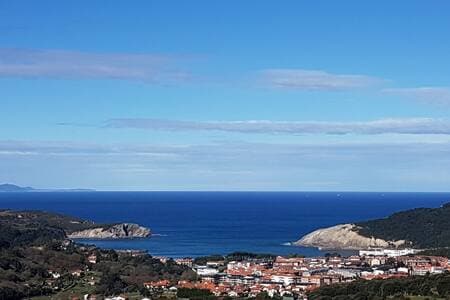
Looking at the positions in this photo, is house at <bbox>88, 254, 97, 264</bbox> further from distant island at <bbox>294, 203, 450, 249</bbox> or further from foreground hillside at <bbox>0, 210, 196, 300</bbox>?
distant island at <bbox>294, 203, 450, 249</bbox>

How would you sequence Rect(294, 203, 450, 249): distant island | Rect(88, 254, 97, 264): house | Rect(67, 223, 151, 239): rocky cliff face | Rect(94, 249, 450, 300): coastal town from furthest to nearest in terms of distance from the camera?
Rect(67, 223, 151, 239): rocky cliff face → Rect(294, 203, 450, 249): distant island → Rect(88, 254, 97, 264): house → Rect(94, 249, 450, 300): coastal town

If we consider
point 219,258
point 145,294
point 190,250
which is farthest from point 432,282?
point 190,250

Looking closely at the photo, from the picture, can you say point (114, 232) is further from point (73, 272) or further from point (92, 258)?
point (73, 272)

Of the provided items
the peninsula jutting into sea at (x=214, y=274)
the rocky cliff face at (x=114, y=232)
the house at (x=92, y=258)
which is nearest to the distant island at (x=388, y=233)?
the peninsula jutting into sea at (x=214, y=274)

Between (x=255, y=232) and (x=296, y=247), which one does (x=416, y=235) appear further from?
(x=255, y=232)

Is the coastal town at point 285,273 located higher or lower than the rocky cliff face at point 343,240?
lower

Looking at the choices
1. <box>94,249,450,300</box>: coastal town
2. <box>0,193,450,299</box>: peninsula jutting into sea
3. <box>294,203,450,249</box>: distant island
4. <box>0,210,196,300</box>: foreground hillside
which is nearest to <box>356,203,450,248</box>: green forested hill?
<box>294,203,450,249</box>: distant island

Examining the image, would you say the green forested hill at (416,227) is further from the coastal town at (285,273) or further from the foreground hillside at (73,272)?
the foreground hillside at (73,272)
